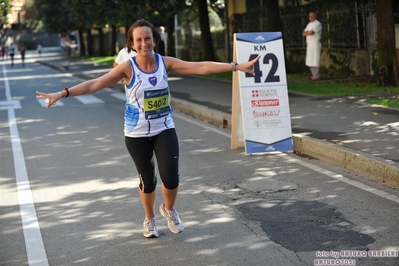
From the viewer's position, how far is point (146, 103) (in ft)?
21.4

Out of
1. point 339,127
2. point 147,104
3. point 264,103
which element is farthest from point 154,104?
point 339,127

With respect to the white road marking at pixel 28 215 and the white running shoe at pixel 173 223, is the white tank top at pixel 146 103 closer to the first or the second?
the white running shoe at pixel 173 223

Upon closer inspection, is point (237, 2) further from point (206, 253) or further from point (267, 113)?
point (206, 253)

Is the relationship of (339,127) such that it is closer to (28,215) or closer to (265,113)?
(265,113)

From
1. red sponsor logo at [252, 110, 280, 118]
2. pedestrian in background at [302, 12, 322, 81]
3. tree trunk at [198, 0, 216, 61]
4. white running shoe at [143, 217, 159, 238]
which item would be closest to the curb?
red sponsor logo at [252, 110, 280, 118]

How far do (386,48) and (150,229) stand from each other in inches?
522

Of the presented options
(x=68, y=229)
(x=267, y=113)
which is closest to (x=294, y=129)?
(x=267, y=113)

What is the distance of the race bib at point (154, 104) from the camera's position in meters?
6.51

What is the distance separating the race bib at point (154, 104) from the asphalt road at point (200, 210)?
1041mm

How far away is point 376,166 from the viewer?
9.05 metres

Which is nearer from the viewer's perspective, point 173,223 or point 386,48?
point 173,223

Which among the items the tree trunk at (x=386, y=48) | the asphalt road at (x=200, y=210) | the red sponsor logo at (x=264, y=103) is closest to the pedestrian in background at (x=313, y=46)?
the tree trunk at (x=386, y=48)

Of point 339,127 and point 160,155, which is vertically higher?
point 160,155

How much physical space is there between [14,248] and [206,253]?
1.62 m
